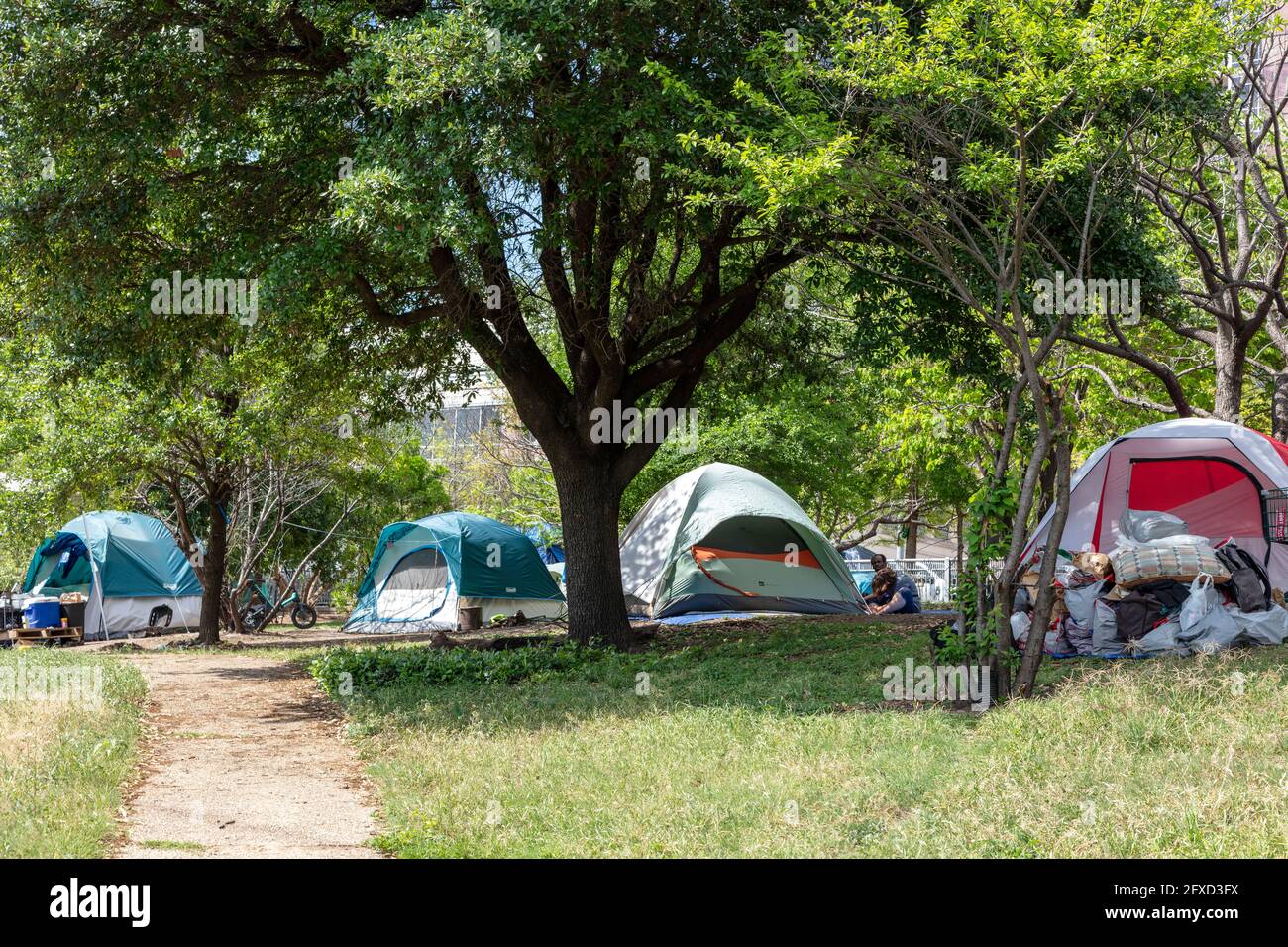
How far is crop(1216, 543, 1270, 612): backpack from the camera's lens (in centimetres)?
988

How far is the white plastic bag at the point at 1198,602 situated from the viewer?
31.3 feet

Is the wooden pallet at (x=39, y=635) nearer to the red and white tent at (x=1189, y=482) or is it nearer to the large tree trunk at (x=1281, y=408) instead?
the red and white tent at (x=1189, y=482)

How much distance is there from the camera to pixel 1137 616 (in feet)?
32.1

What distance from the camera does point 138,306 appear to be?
10.9 meters

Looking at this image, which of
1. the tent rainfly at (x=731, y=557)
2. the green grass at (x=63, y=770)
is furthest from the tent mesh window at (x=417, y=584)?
the green grass at (x=63, y=770)

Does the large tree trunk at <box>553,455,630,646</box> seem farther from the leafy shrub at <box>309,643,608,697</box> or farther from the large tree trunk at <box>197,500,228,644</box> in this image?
the large tree trunk at <box>197,500,228,644</box>

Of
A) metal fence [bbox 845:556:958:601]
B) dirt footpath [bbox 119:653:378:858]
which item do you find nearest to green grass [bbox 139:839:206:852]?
dirt footpath [bbox 119:653:378:858]

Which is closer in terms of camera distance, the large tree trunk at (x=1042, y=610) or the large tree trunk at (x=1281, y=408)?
the large tree trunk at (x=1042, y=610)

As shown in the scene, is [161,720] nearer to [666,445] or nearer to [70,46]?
[70,46]

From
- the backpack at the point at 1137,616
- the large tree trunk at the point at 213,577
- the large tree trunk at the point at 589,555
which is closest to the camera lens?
the backpack at the point at 1137,616

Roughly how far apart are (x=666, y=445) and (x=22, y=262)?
14.6 meters

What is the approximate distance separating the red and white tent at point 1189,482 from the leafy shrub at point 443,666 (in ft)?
16.6

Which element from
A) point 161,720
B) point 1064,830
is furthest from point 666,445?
point 1064,830

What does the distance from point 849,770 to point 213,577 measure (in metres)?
14.3
